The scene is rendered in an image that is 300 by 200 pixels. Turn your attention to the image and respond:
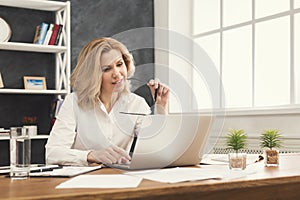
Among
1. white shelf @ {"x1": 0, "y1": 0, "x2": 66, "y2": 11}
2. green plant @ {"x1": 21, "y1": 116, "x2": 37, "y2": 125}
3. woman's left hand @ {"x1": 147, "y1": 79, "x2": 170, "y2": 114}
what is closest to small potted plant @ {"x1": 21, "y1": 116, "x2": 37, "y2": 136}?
green plant @ {"x1": 21, "y1": 116, "x2": 37, "y2": 125}

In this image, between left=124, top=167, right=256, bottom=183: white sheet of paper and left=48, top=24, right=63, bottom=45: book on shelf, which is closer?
left=124, top=167, right=256, bottom=183: white sheet of paper

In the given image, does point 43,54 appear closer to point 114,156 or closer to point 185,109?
point 185,109

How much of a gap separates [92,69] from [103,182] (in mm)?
1182

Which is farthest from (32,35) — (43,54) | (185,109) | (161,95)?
(161,95)

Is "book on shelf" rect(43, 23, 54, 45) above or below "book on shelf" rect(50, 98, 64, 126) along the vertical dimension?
above

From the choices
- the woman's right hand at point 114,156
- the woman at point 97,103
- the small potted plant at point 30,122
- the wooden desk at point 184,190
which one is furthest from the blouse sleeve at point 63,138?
the small potted plant at point 30,122

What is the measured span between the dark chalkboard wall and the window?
0.66 m

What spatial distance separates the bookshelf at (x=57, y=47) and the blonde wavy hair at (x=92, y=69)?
5.50 feet

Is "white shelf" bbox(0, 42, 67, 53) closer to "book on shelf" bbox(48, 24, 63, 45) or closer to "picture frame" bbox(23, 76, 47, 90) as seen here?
"book on shelf" bbox(48, 24, 63, 45)

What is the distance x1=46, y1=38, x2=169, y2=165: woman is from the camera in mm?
2178

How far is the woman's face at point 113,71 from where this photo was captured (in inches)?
87.2

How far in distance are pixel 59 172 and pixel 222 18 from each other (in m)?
3.11

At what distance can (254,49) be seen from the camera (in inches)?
149

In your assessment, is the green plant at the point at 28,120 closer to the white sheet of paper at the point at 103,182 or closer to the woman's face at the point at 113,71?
the woman's face at the point at 113,71
